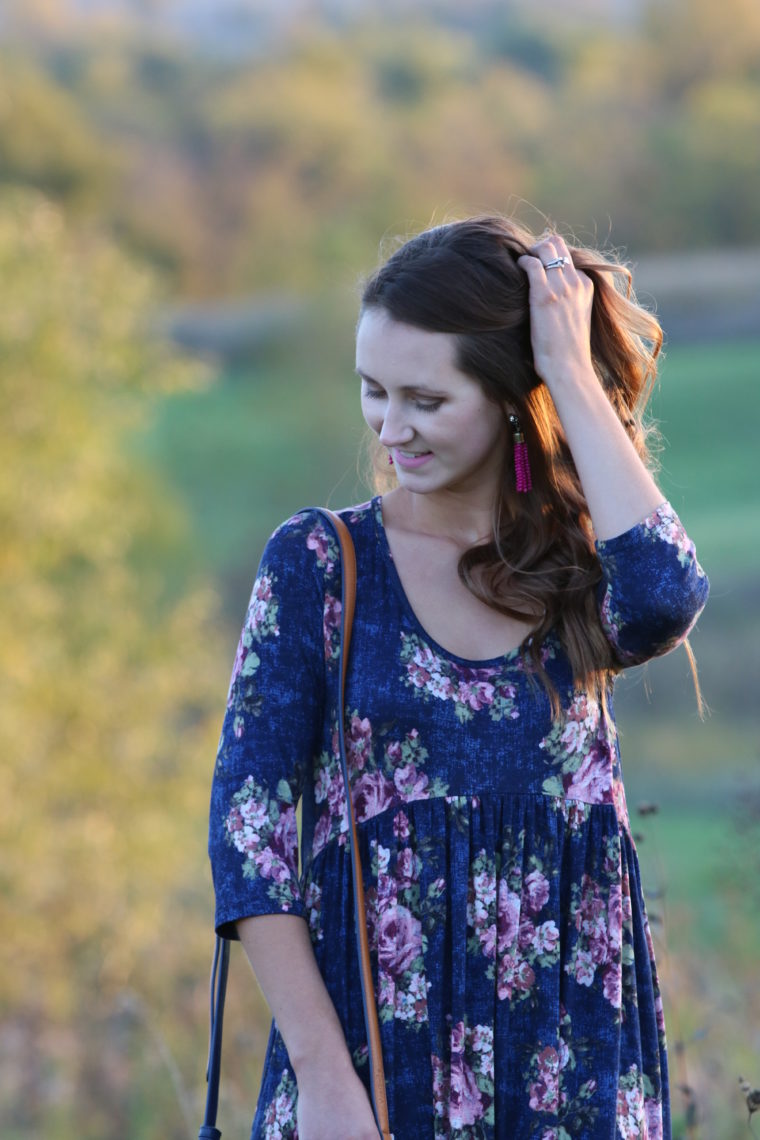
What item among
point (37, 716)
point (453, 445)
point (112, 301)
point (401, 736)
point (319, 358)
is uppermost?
point (319, 358)

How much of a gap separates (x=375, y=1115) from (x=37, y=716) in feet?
19.5

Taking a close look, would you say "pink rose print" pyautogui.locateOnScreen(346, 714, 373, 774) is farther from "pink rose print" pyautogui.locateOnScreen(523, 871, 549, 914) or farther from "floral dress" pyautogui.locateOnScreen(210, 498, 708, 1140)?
"pink rose print" pyautogui.locateOnScreen(523, 871, 549, 914)

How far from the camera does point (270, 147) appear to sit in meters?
18.6

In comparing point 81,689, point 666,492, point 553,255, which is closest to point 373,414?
point 553,255

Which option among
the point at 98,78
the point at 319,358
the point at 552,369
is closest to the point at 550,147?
the point at 319,358

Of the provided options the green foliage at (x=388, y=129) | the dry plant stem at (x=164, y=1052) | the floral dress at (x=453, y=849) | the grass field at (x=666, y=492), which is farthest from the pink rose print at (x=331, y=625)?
the green foliage at (x=388, y=129)

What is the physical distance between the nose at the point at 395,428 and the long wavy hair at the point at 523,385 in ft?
0.28

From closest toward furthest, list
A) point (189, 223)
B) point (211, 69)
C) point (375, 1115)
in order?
point (375, 1115) → point (189, 223) → point (211, 69)

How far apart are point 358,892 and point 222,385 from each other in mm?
15724

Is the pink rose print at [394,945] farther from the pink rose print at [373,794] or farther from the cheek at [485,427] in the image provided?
the cheek at [485,427]

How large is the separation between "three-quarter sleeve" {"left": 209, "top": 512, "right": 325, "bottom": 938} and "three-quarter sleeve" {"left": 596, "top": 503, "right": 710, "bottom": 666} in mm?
301

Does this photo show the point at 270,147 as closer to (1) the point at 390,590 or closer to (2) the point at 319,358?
(2) the point at 319,358

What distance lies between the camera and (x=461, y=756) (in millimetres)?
1484

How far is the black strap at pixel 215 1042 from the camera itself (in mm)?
1398
